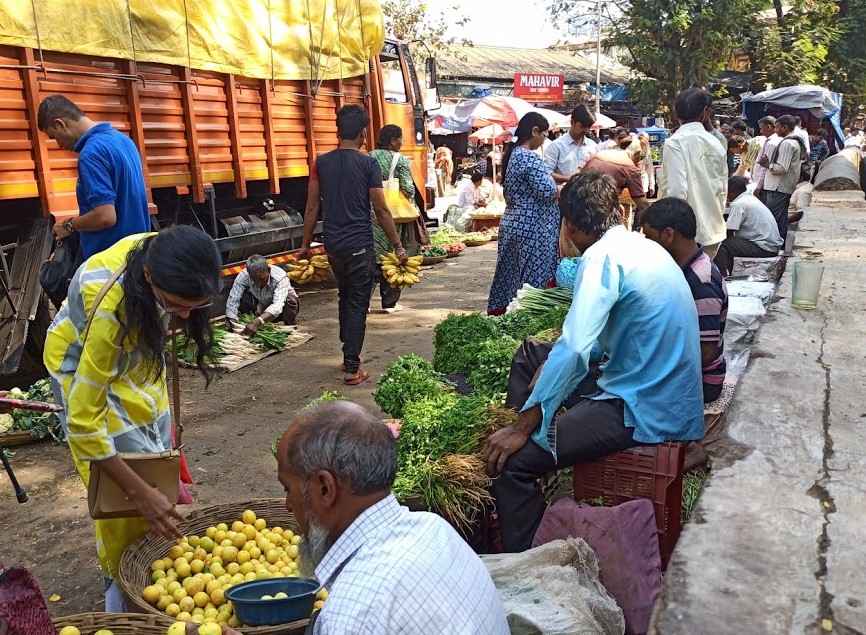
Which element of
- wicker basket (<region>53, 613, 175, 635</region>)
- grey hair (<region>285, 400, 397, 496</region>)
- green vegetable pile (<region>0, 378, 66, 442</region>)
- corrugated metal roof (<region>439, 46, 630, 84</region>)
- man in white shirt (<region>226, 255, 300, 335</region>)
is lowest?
green vegetable pile (<region>0, 378, 66, 442</region>)

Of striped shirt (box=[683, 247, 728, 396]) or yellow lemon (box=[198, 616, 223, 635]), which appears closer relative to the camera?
yellow lemon (box=[198, 616, 223, 635])

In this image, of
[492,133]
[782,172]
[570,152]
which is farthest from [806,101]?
[570,152]

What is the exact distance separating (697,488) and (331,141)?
7.21m

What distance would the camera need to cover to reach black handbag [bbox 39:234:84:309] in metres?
5.12

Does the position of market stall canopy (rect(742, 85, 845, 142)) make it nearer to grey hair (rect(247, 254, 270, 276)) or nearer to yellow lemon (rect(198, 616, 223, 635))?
grey hair (rect(247, 254, 270, 276))

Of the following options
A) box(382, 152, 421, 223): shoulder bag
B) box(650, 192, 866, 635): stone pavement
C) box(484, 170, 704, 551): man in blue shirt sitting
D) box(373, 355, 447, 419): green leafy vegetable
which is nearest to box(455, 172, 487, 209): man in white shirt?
box(382, 152, 421, 223): shoulder bag

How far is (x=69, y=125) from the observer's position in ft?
15.3

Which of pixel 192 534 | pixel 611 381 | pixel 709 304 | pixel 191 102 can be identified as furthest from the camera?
pixel 191 102

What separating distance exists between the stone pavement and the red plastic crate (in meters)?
0.26

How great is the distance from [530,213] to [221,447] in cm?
294

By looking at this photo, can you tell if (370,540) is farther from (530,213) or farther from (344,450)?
(530,213)

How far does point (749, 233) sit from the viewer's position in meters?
7.43

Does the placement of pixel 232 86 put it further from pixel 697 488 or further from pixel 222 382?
pixel 697 488

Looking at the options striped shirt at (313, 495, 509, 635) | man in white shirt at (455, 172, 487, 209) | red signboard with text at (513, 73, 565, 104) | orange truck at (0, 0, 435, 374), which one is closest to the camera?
striped shirt at (313, 495, 509, 635)
